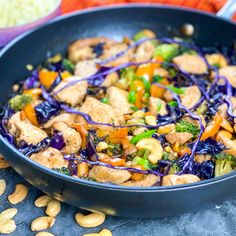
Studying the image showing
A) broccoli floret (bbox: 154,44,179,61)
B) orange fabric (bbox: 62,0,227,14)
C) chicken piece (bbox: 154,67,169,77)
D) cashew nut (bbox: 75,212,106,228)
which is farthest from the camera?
orange fabric (bbox: 62,0,227,14)

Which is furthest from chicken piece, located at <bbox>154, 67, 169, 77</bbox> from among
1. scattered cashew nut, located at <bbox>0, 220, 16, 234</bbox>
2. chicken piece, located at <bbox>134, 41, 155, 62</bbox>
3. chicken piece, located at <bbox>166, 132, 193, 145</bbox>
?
scattered cashew nut, located at <bbox>0, 220, 16, 234</bbox>

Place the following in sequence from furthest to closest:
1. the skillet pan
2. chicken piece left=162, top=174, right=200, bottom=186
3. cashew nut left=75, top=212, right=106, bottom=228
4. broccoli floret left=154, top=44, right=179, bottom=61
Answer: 1. broccoli floret left=154, top=44, right=179, bottom=61
2. cashew nut left=75, top=212, right=106, bottom=228
3. chicken piece left=162, top=174, right=200, bottom=186
4. the skillet pan

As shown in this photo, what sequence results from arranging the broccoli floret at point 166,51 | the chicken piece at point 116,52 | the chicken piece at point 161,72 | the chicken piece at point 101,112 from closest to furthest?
1. the chicken piece at point 101,112
2. the chicken piece at point 161,72
3. the chicken piece at point 116,52
4. the broccoli floret at point 166,51

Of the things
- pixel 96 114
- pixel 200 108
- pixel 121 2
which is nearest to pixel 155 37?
pixel 121 2

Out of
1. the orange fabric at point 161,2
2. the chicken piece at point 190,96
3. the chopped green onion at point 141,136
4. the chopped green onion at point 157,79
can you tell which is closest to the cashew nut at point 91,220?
the chopped green onion at point 141,136

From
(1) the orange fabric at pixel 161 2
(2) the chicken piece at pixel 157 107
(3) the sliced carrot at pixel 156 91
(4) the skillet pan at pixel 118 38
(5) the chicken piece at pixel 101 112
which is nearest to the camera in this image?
(4) the skillet pan at pixel 118 38

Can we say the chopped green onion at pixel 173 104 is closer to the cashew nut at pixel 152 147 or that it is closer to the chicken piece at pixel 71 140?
the cashew nut at pixel 152 147

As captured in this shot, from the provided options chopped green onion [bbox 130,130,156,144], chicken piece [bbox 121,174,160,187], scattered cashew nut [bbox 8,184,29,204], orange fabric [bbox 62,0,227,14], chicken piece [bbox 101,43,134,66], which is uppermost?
orange fabric [bbox 62,0,227,14]

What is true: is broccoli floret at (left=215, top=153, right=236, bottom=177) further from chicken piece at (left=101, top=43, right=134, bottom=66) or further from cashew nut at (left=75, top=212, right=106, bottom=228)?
chicken piece at (left=101, top=43, right=134, bottom=66)
